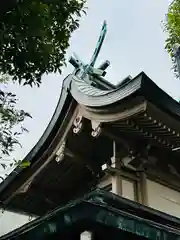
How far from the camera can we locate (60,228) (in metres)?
4.91

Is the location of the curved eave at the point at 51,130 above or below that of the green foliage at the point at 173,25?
below

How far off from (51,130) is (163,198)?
2576 millimetres

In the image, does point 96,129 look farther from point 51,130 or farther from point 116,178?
point 51,130

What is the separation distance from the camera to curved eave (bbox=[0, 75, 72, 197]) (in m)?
8.34

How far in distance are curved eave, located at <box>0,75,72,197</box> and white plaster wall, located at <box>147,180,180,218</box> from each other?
215 cm

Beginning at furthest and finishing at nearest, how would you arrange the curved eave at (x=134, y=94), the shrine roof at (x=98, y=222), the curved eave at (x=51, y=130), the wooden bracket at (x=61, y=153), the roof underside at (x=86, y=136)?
the curved eave at (x=51, y=130) → the wooden bracket at (x=61, y=153) → the roof underside at (x=86, y=136) → the curved eave at (x=134, y=94) → the shrine roof at (x=98, y=222)

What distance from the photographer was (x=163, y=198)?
780 cm

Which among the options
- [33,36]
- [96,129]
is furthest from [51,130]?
[33,36]

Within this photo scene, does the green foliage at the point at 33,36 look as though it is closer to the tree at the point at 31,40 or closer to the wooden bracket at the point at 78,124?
the tree at the point at 31,40

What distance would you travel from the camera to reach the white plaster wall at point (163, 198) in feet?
24.9

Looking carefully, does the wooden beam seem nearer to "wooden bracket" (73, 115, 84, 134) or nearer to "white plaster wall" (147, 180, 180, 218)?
"white plaster wall" (147, 180, 180, 218)

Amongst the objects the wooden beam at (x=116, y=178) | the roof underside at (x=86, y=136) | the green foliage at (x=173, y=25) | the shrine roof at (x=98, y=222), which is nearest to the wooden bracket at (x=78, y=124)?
the roof underside at (x=86, y=136)

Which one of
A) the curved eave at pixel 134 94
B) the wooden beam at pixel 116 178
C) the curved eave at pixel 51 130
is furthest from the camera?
the curved eave at pixel 51 130

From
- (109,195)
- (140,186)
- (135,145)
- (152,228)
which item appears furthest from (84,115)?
(152,228)
